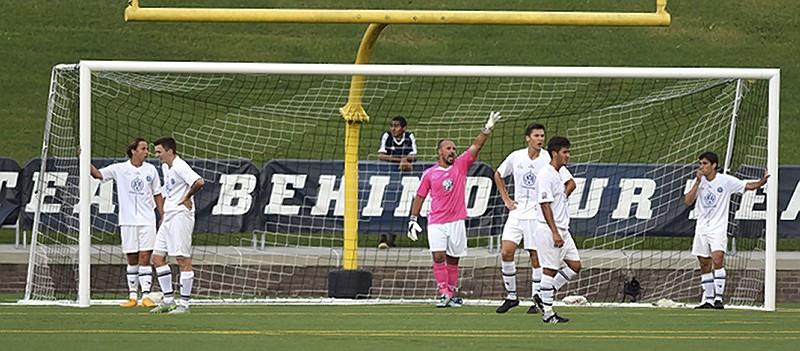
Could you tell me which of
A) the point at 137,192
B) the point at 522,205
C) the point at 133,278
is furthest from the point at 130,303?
the point at 522,205

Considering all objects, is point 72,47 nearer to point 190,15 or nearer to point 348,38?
point 348,38

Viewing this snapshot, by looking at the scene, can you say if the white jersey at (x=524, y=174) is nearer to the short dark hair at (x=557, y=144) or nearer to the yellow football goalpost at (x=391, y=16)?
the yellow football goalpost at (x=391, y=16)

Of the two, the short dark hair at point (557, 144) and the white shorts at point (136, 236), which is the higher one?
the short dark hair at point (557, 144)

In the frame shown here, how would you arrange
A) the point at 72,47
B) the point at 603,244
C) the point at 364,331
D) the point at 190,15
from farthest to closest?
the point at 72,47 → the point at 603,244 → the point at 190,15 → the point at 364,331

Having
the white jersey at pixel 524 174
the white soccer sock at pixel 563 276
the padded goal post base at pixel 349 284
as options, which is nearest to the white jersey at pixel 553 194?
the white jersey at pixel 524 174

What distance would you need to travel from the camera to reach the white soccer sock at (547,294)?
47.6 ft

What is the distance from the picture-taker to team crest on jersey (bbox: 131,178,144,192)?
56.6 feet

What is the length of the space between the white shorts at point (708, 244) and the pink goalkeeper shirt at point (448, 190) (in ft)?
8.91

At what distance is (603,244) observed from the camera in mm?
20891

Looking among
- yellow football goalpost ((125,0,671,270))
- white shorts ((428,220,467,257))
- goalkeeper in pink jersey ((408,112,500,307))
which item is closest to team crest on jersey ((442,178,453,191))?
goalkeeper in pink jersey ((408,112,500,307))

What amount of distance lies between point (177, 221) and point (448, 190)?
3150 millimetres

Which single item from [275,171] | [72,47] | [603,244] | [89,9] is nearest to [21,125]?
[72,47]

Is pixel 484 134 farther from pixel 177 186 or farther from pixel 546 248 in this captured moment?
pixel 177 186

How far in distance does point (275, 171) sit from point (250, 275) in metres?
1.40
